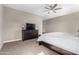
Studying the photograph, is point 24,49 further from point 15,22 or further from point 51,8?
point 51,8

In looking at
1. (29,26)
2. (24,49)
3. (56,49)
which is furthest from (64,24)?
(24,49)

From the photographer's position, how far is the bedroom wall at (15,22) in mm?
1635

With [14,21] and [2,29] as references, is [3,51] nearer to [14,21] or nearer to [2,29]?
[2,29]

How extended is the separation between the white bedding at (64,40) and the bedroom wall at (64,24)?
0.38 ft

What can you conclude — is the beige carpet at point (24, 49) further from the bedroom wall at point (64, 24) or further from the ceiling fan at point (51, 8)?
the ceiling fan at point (51, 8)

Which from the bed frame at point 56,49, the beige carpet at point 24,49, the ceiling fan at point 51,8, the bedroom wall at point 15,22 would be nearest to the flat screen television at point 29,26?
the bedroom wall at point 15,22

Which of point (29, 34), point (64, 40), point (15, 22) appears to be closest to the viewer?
point (64, 40)

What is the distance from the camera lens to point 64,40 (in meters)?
1.58

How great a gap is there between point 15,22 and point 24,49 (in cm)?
66

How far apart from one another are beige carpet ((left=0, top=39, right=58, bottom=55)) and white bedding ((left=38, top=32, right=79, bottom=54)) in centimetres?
19

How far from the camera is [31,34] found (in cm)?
183

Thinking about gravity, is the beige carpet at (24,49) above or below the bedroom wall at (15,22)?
below

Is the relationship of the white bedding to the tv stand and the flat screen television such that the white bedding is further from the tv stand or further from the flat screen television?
the flat screen television
